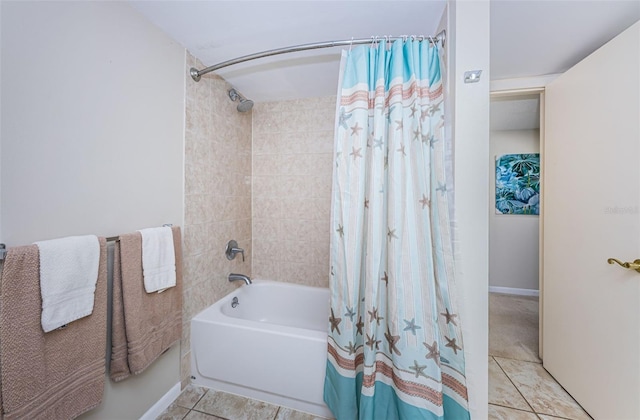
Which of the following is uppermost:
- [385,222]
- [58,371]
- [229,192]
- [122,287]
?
[229,192]

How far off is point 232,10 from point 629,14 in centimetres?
213

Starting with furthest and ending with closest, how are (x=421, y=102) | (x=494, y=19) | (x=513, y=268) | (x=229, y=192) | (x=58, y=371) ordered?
(x=513, y=268)
(x=229, y=192)
(x=494, y=19)
(x=421, y=102)
(x=58, y=371)

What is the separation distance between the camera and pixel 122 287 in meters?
1.04

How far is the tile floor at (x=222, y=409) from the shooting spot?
1280 millimetres

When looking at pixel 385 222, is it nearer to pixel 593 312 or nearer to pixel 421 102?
pixel 421 102

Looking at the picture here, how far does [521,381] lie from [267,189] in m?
2.48

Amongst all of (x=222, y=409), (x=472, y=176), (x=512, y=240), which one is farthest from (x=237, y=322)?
(x=512, y=240)

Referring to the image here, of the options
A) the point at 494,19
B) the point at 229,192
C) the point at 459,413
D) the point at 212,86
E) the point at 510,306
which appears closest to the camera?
the point at 459,413

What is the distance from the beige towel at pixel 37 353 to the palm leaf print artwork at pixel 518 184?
4152mm

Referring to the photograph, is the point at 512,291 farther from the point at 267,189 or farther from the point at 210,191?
the point at 210,191

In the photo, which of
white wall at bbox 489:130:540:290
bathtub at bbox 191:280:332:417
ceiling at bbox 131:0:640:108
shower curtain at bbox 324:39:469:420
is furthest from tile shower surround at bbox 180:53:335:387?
white wall at bbox 489:130:540:290

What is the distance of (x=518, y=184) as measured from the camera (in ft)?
10.0

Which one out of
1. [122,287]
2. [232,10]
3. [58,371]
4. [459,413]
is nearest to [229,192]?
[122,287]

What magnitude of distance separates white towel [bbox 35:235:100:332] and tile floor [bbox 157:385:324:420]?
901mm
